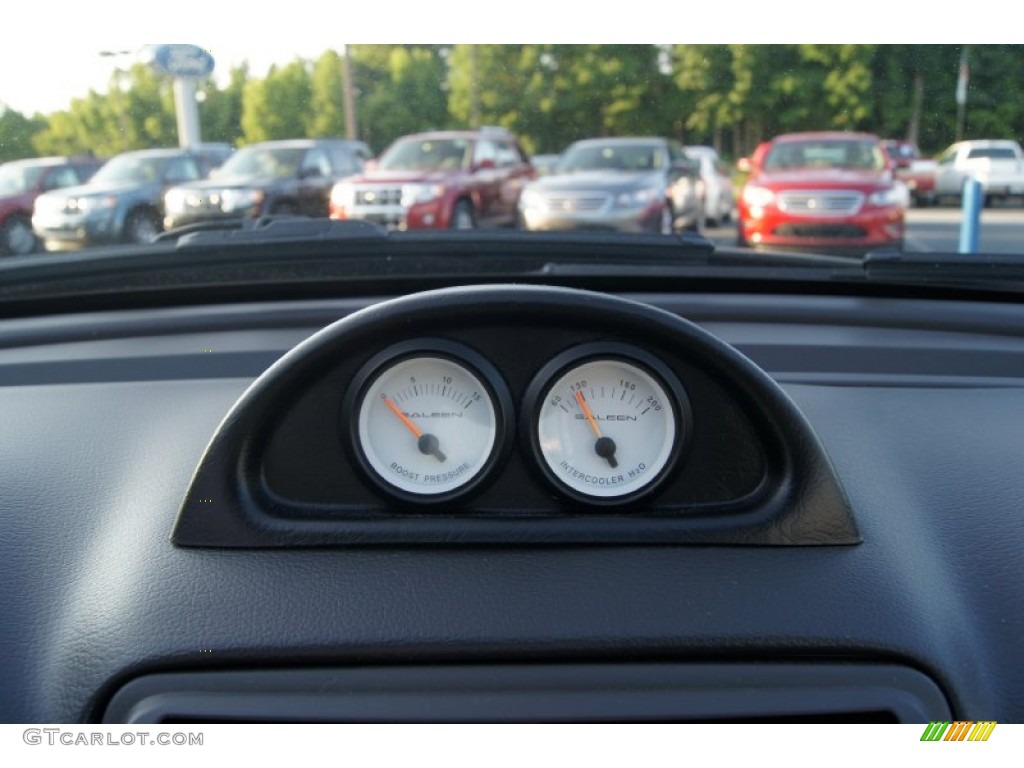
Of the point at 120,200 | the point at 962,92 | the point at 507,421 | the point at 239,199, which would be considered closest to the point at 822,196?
the point at 962,92

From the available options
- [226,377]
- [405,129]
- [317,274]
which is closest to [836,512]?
[226,377]

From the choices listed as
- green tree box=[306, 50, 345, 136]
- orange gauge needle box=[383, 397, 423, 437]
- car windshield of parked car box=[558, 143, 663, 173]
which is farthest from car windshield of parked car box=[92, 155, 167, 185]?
orange gauge needle box=[383, 397, 423, 437]

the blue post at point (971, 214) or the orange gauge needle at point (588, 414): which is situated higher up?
the blue post at point (971, 214)

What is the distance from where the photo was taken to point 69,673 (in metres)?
1.48

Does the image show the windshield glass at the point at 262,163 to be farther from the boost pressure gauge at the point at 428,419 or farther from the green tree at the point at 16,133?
the boost pressure gauge at the point at 428,419

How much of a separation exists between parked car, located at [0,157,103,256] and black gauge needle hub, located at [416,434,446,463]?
179cm

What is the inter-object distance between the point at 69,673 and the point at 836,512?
4.10ft

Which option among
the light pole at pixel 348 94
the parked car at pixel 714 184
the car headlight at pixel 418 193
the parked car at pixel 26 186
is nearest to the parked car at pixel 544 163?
the car headlight at pixel 418 193

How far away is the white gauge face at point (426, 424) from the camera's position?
5.45 feet

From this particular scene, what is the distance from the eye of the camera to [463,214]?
3541mm

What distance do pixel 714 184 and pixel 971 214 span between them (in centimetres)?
108

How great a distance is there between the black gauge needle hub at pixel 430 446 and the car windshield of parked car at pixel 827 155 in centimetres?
174

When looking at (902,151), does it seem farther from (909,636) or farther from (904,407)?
(909,636)

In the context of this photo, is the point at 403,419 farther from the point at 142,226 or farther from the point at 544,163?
the point at 544,163
